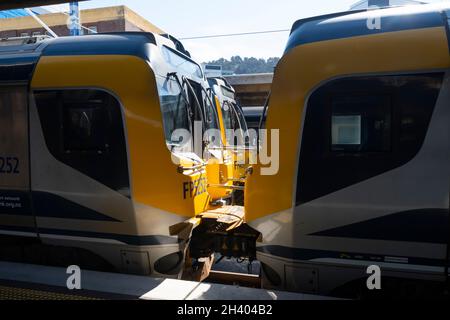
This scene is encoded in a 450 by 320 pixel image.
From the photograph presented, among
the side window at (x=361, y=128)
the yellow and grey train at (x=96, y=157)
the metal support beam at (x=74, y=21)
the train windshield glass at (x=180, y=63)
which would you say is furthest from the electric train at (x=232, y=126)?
the metal support beam at (x=74, y=21)

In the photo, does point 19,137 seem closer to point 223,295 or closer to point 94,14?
point 223,295

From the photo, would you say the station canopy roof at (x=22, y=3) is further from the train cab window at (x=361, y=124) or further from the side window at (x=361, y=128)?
the train cab window at (x=361, y=124)

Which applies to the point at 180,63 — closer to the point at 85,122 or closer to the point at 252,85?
the point at 85,122

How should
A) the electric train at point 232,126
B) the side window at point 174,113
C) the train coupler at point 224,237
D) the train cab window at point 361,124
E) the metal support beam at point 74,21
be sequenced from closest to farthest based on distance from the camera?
the train cab window at point 361,124, the side window at point 174,113, the train coupler at point 224,237, the electric train at point 232,126, the metal support beam at point 74,21

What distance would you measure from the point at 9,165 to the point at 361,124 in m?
3.90

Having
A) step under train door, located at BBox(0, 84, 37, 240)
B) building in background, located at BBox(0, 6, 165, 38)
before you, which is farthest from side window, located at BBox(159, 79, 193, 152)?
building in background, located at BBox(0, 6, 165, 38)

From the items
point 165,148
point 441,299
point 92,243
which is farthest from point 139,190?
point 441,299

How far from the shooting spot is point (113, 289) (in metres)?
3.55

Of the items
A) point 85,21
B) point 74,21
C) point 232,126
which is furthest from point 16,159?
point 85,21

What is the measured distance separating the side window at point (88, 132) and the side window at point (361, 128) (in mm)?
1927

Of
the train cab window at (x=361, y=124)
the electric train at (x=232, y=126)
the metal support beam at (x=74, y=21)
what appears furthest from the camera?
the metal support beam at (x=74, y=21)

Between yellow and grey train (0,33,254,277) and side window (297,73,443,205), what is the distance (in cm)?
147

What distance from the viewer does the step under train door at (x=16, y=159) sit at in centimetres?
426

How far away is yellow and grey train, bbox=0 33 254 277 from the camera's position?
3939 millimetres
